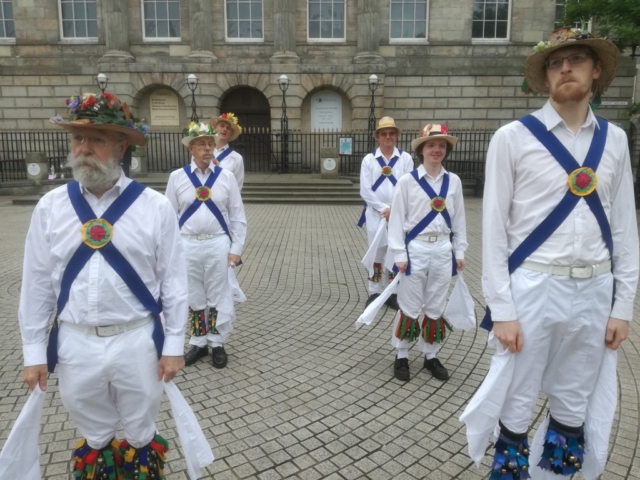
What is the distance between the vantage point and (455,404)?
154 inches

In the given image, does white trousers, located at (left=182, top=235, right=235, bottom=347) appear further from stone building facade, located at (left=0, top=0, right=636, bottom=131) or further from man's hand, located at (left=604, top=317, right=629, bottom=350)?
stone building facade, located at (left=0, top=0, right=636, bottom=131)

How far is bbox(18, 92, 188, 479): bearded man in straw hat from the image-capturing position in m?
2.33

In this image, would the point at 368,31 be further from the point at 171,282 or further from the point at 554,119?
the point at 171,282

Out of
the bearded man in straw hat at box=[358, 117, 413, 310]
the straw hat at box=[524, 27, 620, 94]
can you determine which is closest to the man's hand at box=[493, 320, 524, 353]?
the straw hat at box=[524, 27, 620, 94]

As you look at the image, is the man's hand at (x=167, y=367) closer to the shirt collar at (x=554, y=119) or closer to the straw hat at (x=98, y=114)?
the straw hat at (x=98, y=114)

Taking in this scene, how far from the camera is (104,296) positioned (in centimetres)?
233

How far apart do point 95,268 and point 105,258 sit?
0.07 m

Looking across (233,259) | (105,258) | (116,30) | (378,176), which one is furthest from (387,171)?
(116,30)

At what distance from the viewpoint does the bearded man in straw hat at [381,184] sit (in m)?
6.40

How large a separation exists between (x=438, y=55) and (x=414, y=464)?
21993 mm

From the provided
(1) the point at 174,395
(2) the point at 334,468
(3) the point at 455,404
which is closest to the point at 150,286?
(1) the point at 174,395

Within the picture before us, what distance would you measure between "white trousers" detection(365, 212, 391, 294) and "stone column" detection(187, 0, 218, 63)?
58.0 ft

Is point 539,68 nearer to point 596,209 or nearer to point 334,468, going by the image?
point 596,209

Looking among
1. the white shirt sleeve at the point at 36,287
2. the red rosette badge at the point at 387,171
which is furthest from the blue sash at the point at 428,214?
the white shirt sleeve at the point at 36,287
